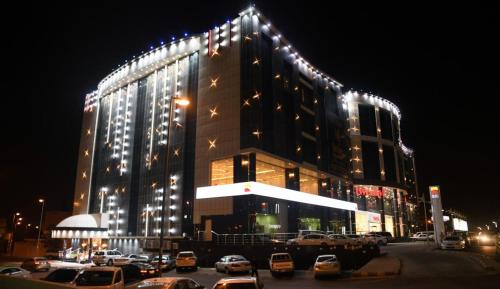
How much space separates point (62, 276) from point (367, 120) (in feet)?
261

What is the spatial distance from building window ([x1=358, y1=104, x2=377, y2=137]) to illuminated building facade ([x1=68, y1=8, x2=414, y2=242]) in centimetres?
1391

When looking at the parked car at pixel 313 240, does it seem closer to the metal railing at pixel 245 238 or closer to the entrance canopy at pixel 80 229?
the metal railing at pixel 245 238

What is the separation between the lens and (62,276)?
18.6m

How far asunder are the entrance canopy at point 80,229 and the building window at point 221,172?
71.3 feet

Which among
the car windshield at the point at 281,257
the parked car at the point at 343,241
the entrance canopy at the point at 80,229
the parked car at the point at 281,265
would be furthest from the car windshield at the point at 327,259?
the entrance canopy at the point at 80,229

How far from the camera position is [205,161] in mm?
51750

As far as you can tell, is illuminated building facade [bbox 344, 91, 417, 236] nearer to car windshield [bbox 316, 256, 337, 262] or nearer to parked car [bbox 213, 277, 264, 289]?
car windshield [bbox 316, 256, 337, 262]

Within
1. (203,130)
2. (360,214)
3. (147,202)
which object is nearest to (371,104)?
(360,214)

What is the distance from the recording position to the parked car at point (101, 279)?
14.3 meters

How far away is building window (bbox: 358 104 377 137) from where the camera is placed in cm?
8756

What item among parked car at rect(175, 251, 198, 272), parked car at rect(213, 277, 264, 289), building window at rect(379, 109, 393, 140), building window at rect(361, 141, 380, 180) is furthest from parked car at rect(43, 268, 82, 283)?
building window at rect(379, 109, 393, 140)

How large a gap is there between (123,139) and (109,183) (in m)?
8.17

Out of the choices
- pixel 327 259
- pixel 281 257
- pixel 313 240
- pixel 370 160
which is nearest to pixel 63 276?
pixel 281 257

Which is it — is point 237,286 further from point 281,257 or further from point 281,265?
point 281,257
